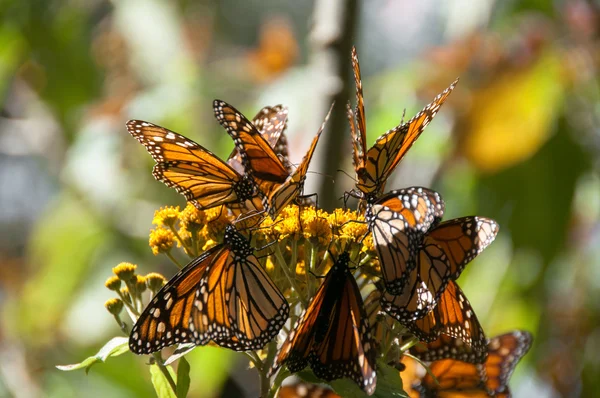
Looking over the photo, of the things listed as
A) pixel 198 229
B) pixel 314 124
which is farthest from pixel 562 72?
pixel 198 229

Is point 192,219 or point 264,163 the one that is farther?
point 264,163

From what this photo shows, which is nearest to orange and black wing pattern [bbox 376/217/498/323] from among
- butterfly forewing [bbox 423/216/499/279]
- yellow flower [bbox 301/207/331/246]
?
butterfly forewing [bbox 423/216/499/279]

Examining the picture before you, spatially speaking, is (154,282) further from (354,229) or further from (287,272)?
(354,229)

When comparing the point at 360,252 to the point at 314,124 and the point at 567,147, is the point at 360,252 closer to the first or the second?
the point at 314,124

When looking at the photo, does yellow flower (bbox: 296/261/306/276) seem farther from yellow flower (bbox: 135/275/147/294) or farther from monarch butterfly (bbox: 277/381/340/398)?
monarch butterfly (bbox: 277/381/340/398)

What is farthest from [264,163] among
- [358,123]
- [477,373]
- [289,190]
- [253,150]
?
[477,373]
